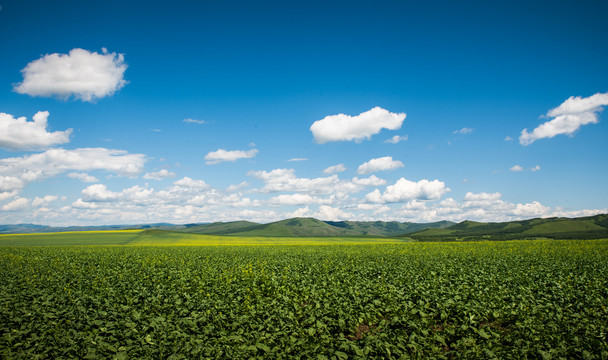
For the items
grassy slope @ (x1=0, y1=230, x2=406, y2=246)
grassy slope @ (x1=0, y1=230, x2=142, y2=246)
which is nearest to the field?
grassy slope @ (x1=0, y1=230, x2=406, y2=246)

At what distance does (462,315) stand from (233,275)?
15041 mm

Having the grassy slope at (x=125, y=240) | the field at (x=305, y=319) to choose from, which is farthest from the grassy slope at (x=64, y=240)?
the field at (x=305, y=319)

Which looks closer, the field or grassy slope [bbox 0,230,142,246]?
the field

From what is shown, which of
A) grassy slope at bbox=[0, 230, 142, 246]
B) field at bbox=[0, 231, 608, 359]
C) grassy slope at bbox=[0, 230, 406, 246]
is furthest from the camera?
grassy slope at bbox=[0, 230, 406, 246]

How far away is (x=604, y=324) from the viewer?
10812mm

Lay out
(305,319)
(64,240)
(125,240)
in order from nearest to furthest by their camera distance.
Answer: (305,319) → (64,240) → (125,240)

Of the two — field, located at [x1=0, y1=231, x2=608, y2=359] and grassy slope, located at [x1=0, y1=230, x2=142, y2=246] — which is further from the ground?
field, located at [x1=0, y1=231, x2=608, y2=359]

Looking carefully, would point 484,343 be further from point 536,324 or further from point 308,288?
point 308,288

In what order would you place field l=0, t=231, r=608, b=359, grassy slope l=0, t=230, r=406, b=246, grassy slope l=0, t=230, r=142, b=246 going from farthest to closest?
grassy slope l=0, t=230, r=406, b=246, grassy slope l=0, t=230, r=142, b=246, field l=0, t=231, r=608, b=359

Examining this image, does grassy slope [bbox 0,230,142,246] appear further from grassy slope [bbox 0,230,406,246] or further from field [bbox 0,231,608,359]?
field [bbox 0,231,608,359]

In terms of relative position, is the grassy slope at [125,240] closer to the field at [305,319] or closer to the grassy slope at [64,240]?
the grassy slope at [64,240]

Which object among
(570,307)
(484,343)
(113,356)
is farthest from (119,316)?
(570,307)

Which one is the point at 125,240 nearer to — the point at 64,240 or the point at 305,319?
the point at 64,240

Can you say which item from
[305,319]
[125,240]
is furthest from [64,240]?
[305,319]
